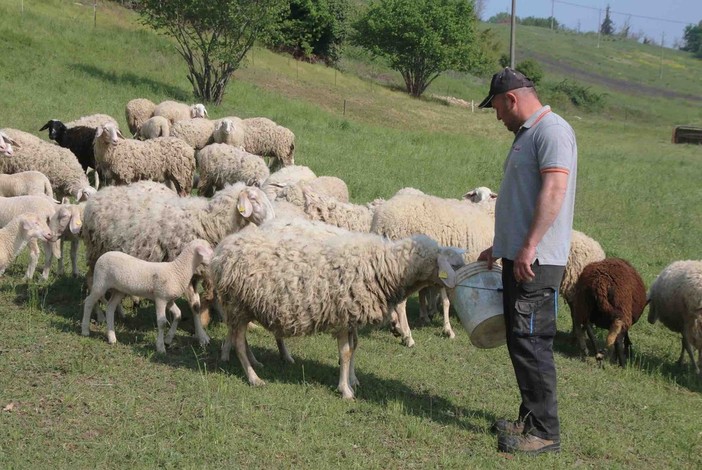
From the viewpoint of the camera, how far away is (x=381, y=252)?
657cm

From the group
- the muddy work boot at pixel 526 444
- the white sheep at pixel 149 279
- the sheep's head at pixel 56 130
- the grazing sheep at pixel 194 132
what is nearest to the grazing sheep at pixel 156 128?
the grazing sheep at pixel 194 132

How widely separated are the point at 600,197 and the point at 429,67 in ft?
99.5

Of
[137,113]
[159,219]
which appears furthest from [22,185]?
[137,113]

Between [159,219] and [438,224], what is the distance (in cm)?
327

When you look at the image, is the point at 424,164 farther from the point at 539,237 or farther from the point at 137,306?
the point at 539,237

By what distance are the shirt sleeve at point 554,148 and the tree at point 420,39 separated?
4468 cm

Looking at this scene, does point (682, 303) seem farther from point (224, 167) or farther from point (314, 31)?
point (314, 31)

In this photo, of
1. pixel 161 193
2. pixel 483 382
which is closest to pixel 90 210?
pixel 161 193

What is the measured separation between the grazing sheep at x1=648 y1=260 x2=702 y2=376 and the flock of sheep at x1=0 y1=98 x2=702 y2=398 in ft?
0.08

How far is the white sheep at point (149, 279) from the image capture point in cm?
702

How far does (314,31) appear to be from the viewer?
4778cm

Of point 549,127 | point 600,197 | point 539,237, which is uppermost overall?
point 549,127

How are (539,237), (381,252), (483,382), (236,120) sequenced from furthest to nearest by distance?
(236,120) < (483,382) < (381,252) < (539,237)

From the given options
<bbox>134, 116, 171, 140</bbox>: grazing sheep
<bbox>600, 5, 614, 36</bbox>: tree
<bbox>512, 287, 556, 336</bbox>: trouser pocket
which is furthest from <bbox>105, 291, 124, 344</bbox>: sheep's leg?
<bbox>600, 5, 614, 36</bbox>: tree
